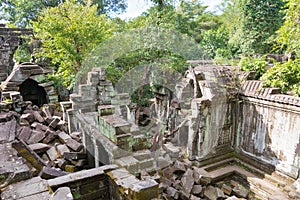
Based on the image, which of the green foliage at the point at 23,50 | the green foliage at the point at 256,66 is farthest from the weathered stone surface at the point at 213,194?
the green foliage at the point at 23,50

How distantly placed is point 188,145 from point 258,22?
1254cm

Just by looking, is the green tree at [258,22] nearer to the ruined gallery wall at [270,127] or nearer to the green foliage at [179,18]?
the green foliage at [179,18]

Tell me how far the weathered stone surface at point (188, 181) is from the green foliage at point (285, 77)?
3000 mm

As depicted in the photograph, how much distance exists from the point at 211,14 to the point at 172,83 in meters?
19.2

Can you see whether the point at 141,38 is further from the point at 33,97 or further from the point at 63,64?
the point at 33,97

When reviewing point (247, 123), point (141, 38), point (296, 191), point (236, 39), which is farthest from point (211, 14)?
point (296, 191)

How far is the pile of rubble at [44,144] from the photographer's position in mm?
3912

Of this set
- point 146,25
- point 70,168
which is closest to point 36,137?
point 70,168

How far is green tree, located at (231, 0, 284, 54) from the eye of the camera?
14180mm

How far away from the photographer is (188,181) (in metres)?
4.86

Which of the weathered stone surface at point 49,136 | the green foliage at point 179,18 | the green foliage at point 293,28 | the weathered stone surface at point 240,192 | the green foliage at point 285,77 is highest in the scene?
the green foliage at point 179,18

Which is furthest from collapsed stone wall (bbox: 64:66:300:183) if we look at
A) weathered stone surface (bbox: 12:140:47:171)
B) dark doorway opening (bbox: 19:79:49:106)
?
dark doorway opening (bbox: 19:79:49:106)

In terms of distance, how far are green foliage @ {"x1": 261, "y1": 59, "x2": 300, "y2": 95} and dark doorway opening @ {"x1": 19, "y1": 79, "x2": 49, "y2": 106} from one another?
10.3 m

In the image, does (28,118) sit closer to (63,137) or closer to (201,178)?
(63,137)
